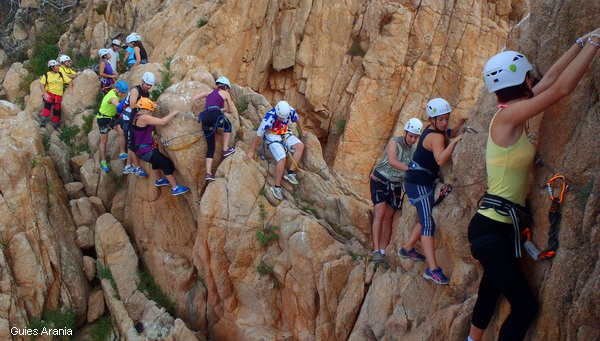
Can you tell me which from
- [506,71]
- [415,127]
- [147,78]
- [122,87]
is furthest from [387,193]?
[122,87]

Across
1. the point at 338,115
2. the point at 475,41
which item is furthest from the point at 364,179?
the point at 475,41

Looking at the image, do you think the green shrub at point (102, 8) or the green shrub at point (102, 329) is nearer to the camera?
the green shrub at point (102, 329)

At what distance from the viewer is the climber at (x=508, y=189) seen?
197 inches

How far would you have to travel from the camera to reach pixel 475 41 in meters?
21.1

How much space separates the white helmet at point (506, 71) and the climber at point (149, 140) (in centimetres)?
775

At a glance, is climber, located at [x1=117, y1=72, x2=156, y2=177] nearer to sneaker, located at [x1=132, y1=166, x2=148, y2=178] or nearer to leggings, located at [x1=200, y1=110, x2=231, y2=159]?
sneaker, located at [x1=132, y1=166, x2=148, y2=178]

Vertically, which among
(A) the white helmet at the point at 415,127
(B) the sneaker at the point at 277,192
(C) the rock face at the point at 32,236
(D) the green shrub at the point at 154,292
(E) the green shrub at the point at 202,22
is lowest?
(D) the green shrub at the point at 154,292

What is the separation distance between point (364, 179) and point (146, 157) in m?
11.7

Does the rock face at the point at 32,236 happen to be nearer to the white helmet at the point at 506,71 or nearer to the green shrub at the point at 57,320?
the green shrub at the point at 57,320

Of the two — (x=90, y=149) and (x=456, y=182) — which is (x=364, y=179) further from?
(x=456, y=182)

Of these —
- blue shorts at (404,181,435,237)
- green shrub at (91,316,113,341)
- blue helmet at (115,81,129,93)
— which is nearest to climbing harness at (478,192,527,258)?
blue shorts at (404,181,435,237)

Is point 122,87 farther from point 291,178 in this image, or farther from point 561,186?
point 561,186

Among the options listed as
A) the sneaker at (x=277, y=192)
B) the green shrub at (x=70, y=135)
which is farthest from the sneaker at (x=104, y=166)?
the sneaker at (x=277, y=192)

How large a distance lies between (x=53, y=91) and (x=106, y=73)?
1.71m
